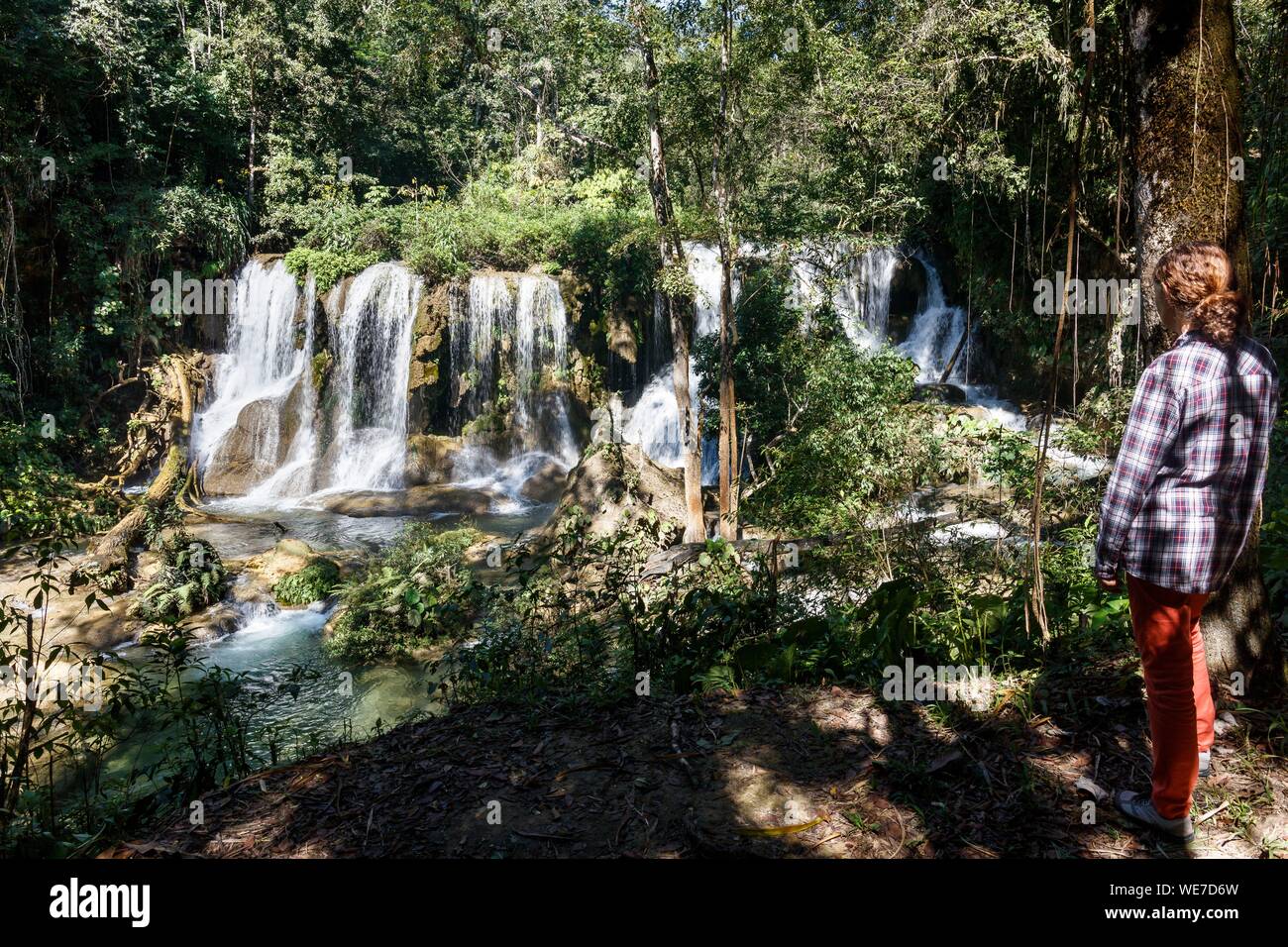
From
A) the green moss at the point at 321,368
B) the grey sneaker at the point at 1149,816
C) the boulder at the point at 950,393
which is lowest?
the grey sneaker at the point at 1149,816

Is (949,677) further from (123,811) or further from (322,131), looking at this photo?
(322,131)

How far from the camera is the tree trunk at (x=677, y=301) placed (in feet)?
38.7

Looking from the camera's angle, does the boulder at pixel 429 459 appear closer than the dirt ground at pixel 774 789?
No

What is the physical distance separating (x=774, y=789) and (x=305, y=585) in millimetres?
9696

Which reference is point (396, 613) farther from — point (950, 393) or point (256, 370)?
point (950, 393)

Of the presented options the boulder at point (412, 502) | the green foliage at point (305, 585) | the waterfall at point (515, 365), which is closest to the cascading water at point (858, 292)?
the waterfall at point (515, 365)

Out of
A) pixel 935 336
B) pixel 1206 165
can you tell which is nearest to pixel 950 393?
pixel 935 336

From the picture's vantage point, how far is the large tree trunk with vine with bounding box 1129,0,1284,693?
115 inches

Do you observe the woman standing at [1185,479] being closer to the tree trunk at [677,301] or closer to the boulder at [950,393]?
the tree trunk at [677,301]

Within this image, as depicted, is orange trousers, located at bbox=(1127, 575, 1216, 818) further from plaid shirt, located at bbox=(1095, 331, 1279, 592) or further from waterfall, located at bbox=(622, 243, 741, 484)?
waterfall, located at bbox=(622, 243, 741, 484)

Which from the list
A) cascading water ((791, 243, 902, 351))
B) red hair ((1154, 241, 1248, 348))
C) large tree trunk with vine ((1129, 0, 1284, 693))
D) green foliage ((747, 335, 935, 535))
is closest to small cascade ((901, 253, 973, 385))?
cascading water ((791, 243, 902, 351))

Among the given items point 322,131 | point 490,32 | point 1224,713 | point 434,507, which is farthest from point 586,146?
point 322,131

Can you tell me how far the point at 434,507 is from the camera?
53.0 ft

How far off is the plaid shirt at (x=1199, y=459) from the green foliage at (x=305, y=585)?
1073 centimetres
